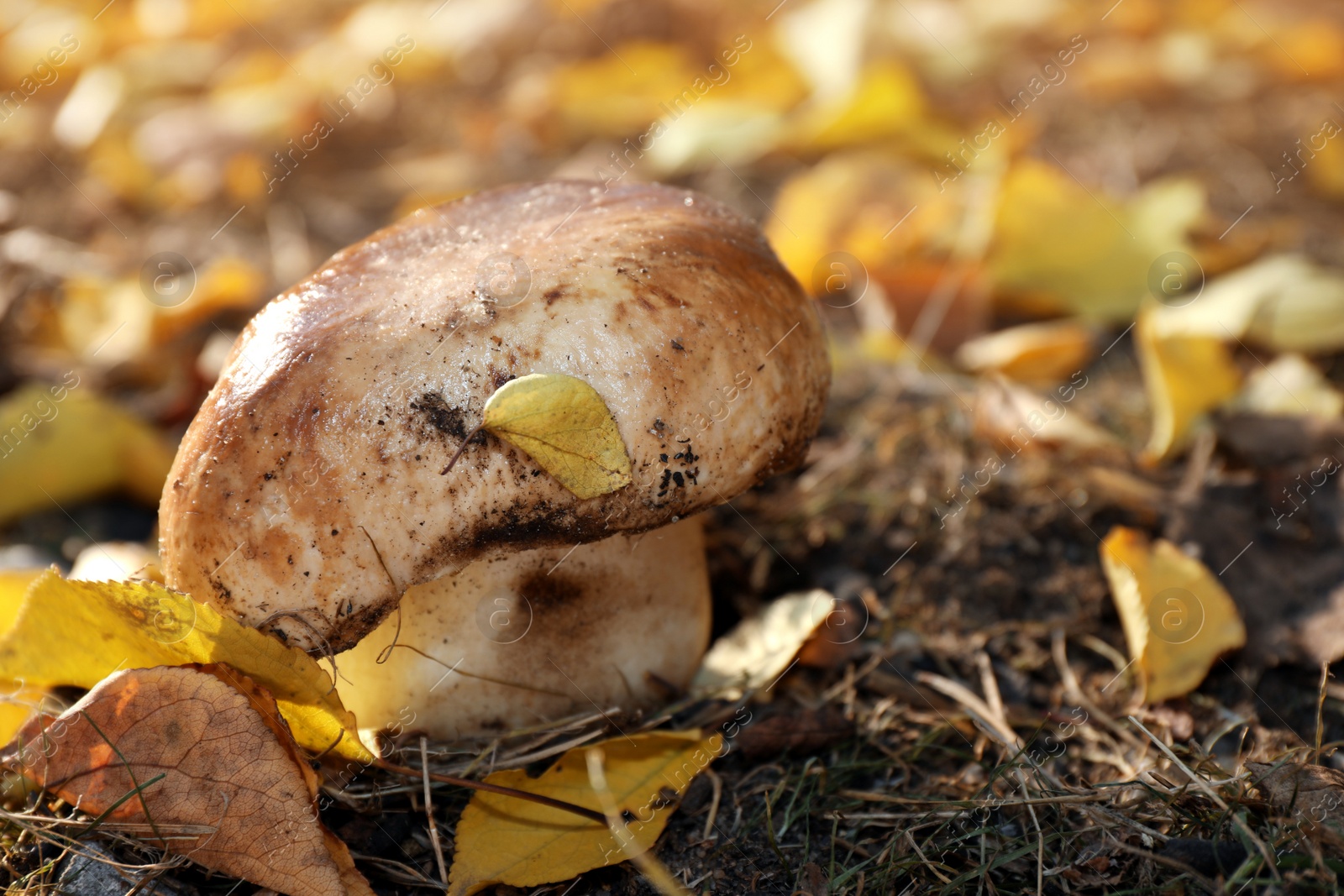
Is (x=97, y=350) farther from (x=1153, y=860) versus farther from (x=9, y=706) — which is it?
(x=1153, y=860)

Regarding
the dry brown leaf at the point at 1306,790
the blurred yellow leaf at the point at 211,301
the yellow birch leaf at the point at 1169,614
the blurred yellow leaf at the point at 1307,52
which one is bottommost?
the blurred yellow leaf at the point at 1307,52

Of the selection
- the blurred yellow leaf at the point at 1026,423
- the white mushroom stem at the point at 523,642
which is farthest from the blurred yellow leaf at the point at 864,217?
the white mushroom stem at the point at 523,642

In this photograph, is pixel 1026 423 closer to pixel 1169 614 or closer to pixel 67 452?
pixel 1169 614

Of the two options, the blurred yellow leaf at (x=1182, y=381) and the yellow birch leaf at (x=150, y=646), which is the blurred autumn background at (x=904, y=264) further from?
the yellow birch leaf at (x=150, y=646)

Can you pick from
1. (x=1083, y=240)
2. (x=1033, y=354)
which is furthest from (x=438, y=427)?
(x=1083, y=240)

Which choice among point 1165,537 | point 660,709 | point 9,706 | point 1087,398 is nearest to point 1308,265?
point 1087,398

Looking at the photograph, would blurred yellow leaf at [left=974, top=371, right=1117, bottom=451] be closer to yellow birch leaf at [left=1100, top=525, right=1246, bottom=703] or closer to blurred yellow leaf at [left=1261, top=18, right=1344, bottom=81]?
yellow birch leaf at [left=1100, top=525, right=1246, bottom=703]

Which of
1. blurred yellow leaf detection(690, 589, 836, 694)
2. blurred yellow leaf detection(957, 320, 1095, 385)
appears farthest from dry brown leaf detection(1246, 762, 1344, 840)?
blurred yellow leaf detection(957, 320, 1095, 385)
